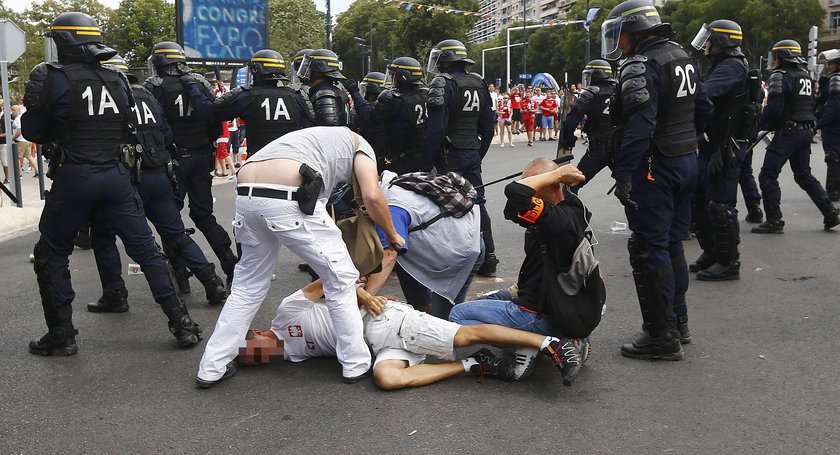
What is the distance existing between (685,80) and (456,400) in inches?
94.5

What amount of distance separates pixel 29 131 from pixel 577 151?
1877 centimetres

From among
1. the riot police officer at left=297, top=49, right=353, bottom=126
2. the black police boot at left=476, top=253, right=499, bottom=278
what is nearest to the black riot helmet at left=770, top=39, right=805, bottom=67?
the black police boot at left=476, top=253, right=499, bottom=278

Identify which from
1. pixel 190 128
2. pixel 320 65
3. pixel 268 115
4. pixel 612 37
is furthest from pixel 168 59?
pixel 612 37

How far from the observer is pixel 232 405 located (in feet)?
14.0

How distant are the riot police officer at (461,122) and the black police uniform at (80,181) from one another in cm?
286

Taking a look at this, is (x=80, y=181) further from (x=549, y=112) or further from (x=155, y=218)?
(x=549, y=112)

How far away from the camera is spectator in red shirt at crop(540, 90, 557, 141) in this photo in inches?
1049

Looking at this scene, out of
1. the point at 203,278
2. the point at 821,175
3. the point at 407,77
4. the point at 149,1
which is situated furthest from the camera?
the point at 149,1

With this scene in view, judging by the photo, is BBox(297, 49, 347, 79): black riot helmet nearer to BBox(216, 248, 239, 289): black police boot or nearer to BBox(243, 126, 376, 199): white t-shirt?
BBox(216, 248, 239, 289): black police boot

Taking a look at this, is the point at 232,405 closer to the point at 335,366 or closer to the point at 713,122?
the point at 335,366

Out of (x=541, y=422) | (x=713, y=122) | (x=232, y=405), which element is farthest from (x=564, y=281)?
(x=713, y=122)

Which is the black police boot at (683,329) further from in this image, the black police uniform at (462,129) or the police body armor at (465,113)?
the police body armor at (465,113)

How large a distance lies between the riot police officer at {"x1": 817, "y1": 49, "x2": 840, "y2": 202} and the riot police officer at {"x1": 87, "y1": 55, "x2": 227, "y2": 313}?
7.87 m

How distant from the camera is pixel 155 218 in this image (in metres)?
6.35
